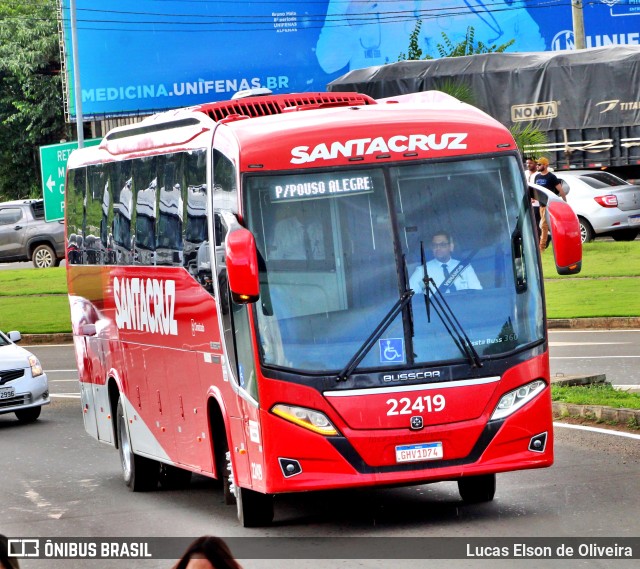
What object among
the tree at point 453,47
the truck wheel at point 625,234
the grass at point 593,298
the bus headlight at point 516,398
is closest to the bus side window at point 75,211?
the bus headlight at point 516,398

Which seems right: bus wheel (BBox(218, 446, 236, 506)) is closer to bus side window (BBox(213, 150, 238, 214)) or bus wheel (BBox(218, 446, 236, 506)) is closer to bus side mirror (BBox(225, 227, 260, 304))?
bus side mirror (BBox(225, 227, 260, 304))

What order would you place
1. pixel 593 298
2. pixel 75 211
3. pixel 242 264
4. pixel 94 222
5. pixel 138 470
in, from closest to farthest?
pixel 242 264 → pixel 138 470 → pixel 94 222 → pixel 75 211 → pixel 593 298

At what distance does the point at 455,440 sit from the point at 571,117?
2854 centimetres

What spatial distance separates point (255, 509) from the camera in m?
11.6

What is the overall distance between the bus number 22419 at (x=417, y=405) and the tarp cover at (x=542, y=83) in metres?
27.1

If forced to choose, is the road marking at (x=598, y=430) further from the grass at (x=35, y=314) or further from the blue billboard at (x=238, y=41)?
the blue billboard at (x=238, y=41)

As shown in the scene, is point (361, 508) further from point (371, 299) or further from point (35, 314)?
point (35, 314)

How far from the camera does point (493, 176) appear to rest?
1131cm

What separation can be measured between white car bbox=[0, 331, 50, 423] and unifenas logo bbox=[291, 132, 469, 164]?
9.92 m

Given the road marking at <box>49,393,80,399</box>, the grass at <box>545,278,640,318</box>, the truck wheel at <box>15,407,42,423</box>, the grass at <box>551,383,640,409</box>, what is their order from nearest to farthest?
1. the grass at <box>551,383,640,409</box>
2. the truck wheel at <box>15,407,42,423</box>
3. the road marking at <box>49,393,80,399</box>
4. the grass at <box>545,278,640,318</box>

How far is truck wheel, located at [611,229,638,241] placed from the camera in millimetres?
34906

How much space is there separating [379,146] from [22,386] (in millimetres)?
10093

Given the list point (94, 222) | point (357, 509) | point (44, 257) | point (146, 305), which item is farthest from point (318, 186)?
point (44, 257)

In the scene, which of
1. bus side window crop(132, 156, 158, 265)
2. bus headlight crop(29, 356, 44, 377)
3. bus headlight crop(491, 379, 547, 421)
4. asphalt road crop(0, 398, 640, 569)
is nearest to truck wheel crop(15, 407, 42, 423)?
bus headlight crop(29, 356, 44, 377)
